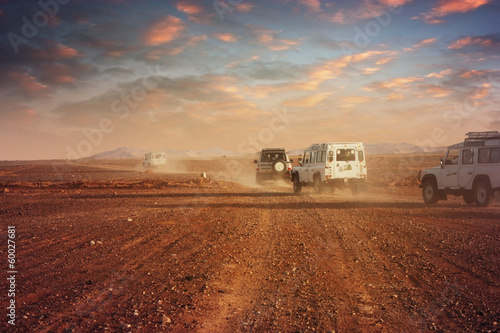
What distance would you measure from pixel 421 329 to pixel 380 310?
675mm

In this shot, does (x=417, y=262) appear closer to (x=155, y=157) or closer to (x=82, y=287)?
(x=82, y=287)

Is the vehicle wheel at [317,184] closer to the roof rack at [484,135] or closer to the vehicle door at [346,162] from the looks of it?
the vehicle door at [346,162]

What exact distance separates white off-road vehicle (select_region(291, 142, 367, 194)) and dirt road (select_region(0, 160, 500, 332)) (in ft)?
20.5

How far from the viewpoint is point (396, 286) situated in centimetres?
636

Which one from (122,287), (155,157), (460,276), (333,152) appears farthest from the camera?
(155,157)

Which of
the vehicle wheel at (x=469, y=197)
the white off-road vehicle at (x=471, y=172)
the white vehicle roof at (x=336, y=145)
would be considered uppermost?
the white vehicle roof at (x=336, y=145)

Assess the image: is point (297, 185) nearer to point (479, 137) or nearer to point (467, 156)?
point (467, 156)

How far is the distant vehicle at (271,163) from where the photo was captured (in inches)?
1051

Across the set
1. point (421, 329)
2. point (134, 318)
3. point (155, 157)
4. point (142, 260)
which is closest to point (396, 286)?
point (421, 329)

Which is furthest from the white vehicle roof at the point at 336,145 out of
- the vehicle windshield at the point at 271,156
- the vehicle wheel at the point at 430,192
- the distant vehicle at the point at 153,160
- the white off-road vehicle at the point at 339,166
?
the distant vehicle at the point at 153,160

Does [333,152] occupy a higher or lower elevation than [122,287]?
higher

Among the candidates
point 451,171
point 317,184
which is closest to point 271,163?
point 317,184

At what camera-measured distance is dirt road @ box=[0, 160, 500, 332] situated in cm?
503

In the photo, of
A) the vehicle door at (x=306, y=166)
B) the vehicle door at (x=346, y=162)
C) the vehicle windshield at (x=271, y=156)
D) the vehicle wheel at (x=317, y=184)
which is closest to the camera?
the vehicle door at (x=346, y=162)
